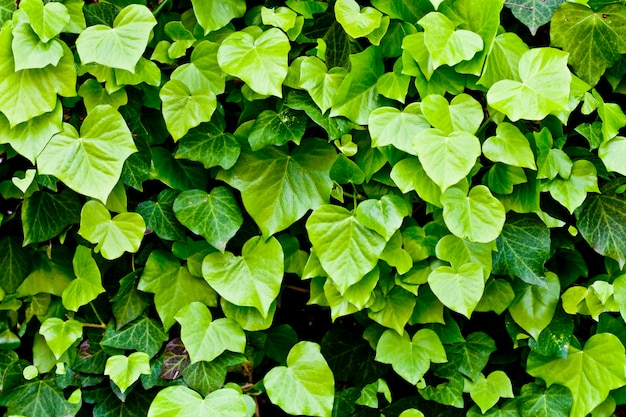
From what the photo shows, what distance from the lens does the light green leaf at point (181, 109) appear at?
1.36 metres

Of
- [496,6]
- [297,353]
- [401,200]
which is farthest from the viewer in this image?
[297,353]

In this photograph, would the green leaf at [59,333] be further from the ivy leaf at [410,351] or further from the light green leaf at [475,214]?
the light green leaf at [475,214]

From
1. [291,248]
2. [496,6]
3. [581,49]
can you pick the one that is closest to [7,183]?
[291,248]

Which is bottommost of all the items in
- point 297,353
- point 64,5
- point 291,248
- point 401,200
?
point 297,353

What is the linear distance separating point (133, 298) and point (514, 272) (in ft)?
3.17

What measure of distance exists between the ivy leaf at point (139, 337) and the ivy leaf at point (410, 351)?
1.88 ft

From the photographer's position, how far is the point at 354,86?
4.58 ft

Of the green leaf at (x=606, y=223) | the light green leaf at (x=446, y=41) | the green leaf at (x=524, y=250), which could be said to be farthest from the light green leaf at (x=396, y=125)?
the green leaf at (x=606, y=223)

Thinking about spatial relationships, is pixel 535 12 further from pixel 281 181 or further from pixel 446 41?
pixel 281 181

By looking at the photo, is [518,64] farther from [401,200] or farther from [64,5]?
[64,5]

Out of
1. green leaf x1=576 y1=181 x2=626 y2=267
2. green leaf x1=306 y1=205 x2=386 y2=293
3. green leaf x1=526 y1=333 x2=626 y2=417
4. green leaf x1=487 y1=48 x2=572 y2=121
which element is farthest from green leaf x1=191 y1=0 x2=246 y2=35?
green leaf x1=526 y1=333 x2=626 y2=417

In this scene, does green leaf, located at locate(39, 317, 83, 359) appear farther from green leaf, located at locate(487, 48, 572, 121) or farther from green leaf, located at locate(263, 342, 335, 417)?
green leaf, located at locate(487, 48, 572, 121)

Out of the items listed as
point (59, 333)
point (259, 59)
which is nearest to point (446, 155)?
point (259, 59)

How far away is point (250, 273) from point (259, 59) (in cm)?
51
